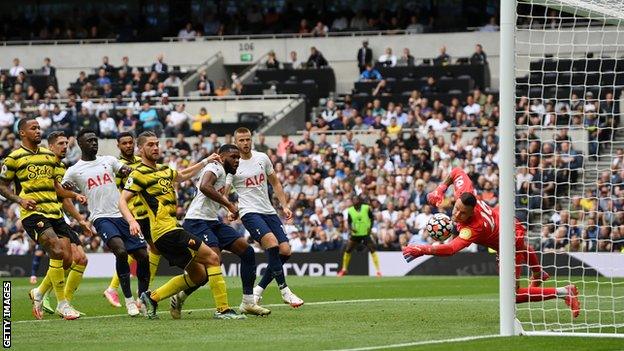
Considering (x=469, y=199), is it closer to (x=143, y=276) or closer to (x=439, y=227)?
(x=439, y=227)

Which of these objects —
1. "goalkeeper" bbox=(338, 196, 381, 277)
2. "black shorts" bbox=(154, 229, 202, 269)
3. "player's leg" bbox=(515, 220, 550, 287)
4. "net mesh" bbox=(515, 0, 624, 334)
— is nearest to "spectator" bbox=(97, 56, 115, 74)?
"net mesh" bbox=(515, 0, 624, 334)

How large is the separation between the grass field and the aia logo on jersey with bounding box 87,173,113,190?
1.73m

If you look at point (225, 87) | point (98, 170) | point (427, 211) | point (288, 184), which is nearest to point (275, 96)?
point (225, 87)

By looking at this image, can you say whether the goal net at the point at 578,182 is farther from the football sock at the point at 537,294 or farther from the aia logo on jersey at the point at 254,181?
the aia logo on jersey at the point at 254,181

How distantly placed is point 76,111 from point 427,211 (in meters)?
12.6

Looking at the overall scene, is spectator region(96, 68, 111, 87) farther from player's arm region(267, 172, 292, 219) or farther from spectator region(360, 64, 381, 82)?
player's arm region(267, 172, 292, 219)

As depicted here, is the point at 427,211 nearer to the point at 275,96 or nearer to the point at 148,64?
the point at 275,96

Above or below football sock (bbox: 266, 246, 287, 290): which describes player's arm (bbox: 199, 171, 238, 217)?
above

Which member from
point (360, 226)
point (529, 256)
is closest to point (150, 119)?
point (360, 226)

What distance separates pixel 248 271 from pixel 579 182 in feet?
35.1

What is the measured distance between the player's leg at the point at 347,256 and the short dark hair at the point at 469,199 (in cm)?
1507

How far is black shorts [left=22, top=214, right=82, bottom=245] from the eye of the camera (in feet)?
50.2

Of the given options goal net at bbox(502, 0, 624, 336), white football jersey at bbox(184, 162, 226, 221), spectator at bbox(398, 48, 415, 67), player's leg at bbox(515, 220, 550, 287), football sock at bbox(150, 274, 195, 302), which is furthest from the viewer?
spectator at bbox(398, 48, 415, 67)

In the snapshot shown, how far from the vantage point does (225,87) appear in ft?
132
